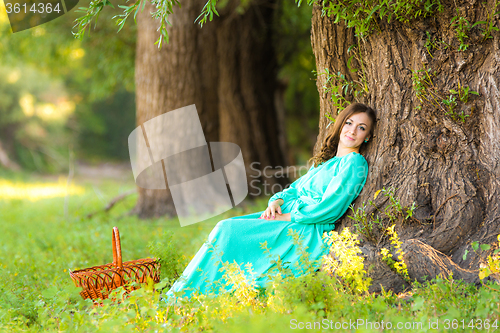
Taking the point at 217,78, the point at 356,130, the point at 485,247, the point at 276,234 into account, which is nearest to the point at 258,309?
the point at 276,234

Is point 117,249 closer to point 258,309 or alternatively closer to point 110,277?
point 110,277

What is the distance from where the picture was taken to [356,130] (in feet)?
9.92

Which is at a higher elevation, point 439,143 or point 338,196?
point 439,143

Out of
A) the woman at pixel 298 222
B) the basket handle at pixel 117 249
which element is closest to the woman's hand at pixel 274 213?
the woman at pixel 298 222

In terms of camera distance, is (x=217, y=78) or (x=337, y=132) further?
(x=217, y=78)

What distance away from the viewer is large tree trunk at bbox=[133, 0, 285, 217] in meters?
6.36

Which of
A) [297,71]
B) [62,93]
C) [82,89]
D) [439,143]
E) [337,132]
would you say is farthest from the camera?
[82,89]

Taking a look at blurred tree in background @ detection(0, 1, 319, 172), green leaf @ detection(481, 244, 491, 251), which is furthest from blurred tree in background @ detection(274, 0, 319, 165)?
green leaf @ detection(481, 244, 491, 251)

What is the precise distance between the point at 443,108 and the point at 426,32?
1.71ft

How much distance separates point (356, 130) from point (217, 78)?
4431 millimetres

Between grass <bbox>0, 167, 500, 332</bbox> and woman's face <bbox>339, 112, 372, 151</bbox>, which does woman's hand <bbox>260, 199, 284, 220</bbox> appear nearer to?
grass <bbox>0, 167, 500, 332</bbox>

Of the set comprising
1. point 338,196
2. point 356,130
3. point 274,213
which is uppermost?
point 356,130

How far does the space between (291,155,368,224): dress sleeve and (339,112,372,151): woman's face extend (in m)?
0.13

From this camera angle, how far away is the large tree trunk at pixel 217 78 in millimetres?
6363
